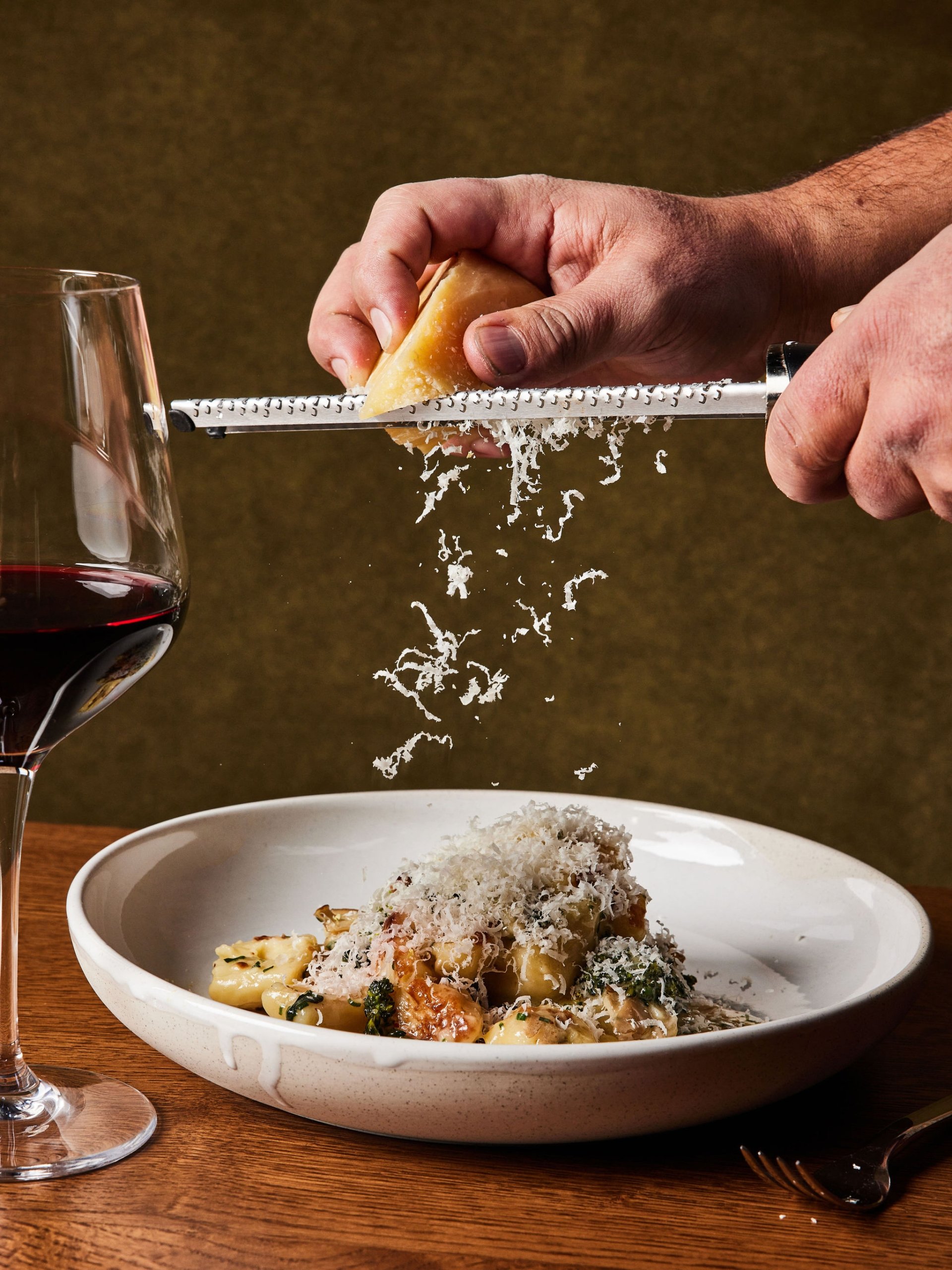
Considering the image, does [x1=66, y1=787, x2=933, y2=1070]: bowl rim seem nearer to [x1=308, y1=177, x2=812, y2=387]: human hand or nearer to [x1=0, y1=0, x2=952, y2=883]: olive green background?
[x1=308, y1=177, x2=812, y2=387]: human hand

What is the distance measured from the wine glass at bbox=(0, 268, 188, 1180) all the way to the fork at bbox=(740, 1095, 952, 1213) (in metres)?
0.37

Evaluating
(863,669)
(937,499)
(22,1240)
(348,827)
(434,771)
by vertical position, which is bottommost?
(434,771)

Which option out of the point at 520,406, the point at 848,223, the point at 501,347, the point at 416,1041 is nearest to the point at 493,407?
the point at 520,406

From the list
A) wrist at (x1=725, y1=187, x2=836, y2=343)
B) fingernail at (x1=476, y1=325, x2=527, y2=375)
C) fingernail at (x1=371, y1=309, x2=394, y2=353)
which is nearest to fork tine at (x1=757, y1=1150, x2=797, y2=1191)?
fingernail at (x1=476, y1=325, x2=527, y2=375)

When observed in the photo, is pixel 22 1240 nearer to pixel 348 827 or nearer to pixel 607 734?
pixel 348 827

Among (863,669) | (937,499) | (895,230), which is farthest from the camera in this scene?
(863,669)

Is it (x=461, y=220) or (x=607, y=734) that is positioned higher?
(x=461, y=220)

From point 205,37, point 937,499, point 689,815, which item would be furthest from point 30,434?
point 205,37

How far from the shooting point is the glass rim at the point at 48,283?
70 cm

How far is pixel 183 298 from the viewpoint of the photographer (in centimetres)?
321

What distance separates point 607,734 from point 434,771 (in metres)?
0.44

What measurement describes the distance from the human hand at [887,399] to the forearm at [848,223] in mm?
650

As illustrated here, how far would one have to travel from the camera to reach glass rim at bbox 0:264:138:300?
0.70m

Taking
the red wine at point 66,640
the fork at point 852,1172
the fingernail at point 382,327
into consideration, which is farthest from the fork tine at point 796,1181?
the fingernail at point 382,327
